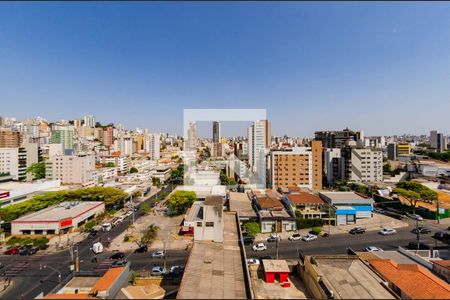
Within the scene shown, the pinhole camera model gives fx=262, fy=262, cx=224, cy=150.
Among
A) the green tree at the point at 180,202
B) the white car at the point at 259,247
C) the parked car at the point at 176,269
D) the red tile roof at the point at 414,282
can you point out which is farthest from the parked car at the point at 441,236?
the green tree at the point at 180,202

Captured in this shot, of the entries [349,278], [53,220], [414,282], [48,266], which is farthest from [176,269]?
[53,220]

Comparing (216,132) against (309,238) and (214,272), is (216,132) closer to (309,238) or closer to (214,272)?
(309,238)

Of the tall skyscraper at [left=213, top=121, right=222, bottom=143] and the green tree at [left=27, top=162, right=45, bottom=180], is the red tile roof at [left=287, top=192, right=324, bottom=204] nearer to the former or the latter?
the green tree at [left=27, top=162, right=45, bottom=180]

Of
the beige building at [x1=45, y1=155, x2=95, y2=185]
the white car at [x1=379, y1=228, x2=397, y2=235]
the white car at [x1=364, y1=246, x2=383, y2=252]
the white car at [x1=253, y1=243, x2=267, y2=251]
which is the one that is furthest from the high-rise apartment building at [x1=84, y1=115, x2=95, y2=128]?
the white car at [x1=364, y1=246, x2=383, y2=252]

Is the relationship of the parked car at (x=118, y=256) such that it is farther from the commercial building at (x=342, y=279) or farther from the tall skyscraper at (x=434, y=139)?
the tall skyscraper at (x=434, y=139)

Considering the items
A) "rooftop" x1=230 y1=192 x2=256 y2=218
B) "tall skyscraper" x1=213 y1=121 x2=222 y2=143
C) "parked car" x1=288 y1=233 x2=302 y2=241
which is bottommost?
"parked car" x1=288 y1=233 x2=302 y2=241

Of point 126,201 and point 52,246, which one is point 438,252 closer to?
point 52,246
